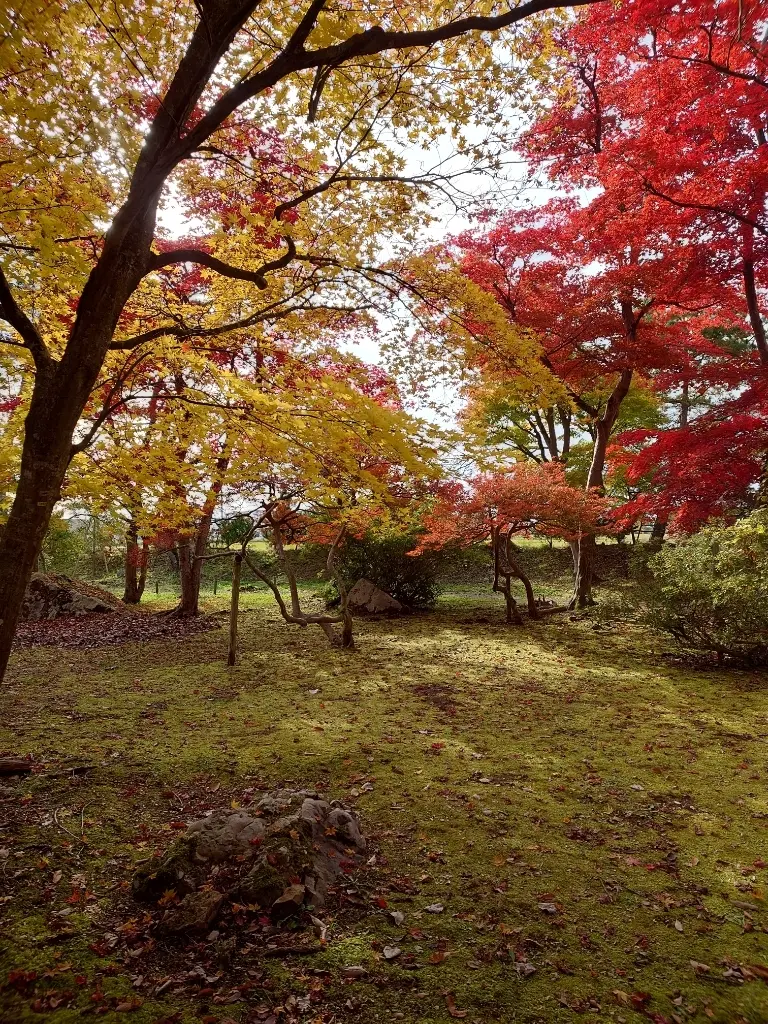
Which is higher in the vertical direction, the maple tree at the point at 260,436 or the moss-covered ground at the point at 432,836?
the maple tree at the point at 260,436

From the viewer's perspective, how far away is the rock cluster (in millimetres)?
2314

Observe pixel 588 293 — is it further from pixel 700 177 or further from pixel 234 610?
pixel 234 610

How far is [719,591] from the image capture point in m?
6.40

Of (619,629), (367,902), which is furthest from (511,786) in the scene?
(619,629)

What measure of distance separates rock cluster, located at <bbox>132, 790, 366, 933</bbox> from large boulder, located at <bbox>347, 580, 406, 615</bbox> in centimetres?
898

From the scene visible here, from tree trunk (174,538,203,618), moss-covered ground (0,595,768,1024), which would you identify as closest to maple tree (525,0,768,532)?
moss-covered ground (0,595,768,1024)

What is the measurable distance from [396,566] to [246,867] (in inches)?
386

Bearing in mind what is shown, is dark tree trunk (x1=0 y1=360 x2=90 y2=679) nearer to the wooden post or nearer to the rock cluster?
the rock cluster

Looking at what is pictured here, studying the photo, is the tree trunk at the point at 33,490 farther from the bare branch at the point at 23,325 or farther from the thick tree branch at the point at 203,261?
the thick tree branch at the point at 203,261

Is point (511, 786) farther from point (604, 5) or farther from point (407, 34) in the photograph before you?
point (604, 5)

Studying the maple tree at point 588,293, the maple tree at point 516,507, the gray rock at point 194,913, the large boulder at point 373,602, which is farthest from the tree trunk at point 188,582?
the gray rock at point 194,913

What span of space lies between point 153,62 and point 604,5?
7.95m

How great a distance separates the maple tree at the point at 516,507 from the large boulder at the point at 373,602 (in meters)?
Answer: 2.56

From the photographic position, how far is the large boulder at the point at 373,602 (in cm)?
1192
